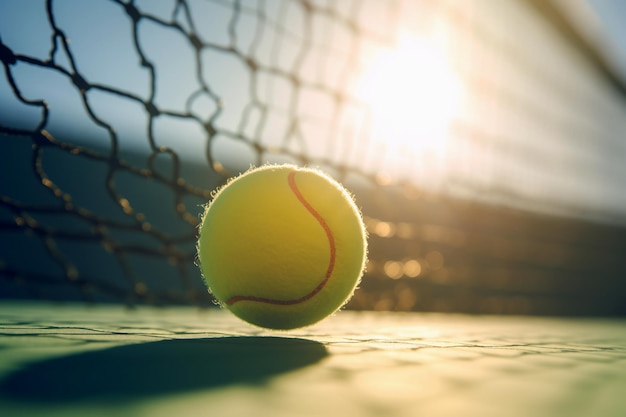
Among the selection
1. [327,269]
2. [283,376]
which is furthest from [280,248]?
[283,376]

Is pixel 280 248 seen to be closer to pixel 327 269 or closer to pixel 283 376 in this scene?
pixel 327 269

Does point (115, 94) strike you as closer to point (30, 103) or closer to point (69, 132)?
point (30, 103)

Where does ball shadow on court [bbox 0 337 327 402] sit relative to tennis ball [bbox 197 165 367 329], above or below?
below

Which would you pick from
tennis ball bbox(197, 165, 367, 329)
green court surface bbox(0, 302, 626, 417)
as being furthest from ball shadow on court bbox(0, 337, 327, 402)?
tennis ball bbox(197, 165, 367, 329)

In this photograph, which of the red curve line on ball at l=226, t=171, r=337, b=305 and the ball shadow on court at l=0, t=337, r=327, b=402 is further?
the red curve line on ball at l=226, t=171, r=337, b=305

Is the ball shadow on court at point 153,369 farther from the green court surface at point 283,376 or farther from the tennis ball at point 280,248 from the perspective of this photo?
the tennis ball at point 280,248

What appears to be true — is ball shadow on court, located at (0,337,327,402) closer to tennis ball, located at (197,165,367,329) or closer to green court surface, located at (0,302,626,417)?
green court surface, located at (0,302,626,417)
